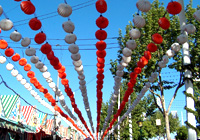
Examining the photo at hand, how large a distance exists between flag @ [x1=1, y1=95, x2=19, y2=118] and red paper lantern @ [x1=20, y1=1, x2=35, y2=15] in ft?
23.2

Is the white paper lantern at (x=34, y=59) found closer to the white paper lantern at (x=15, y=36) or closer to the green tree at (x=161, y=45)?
the white paper lantern at (x=15, y=36)

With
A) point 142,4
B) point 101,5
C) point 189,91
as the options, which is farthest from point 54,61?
point 189,91

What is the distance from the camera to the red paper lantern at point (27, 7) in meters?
5.93

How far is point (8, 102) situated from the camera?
12672 millimetres

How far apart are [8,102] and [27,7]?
313 inches

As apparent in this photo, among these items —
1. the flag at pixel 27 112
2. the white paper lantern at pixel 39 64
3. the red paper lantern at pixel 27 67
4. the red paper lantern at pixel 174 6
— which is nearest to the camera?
the red paper lantern at pixel 174 6

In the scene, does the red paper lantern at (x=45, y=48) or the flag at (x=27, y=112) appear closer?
the red paper lantern at (x=45, y=48)

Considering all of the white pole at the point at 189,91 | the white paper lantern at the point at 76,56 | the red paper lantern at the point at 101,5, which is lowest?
the white pole at the point at 189,91

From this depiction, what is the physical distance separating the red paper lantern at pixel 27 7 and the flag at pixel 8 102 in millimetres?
7067

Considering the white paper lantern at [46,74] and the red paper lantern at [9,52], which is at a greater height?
the red paper lantern at [9,52]

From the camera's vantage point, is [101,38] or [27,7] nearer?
[27,7]

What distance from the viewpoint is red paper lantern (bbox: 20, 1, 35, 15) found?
5926 millimetres

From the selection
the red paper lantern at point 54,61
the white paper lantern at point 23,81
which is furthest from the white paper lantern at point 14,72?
the red paper lantern at point 54,61

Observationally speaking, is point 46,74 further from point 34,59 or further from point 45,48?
point 45,48
